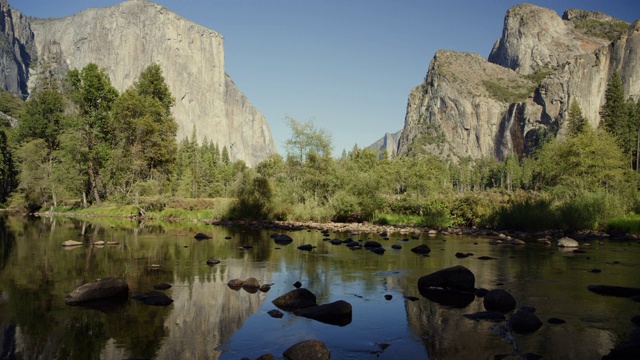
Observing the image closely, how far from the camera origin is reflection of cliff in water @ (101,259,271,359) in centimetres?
683

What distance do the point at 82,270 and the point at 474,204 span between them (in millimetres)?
28840

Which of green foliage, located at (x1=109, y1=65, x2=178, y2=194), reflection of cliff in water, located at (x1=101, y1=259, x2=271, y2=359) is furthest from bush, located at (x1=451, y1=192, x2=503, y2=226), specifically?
green foliage, located at (x1=109, y1=65, x2=178, y2=194)

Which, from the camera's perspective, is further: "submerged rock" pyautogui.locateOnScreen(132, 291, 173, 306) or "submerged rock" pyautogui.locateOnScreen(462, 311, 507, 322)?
"submerged rock" pyautogui.locateOnScreen(132, 291, 173, 306)

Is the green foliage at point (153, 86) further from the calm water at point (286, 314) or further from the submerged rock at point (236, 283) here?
the submerged rock at point (236, 283)

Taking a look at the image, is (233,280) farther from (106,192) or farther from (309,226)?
(106,192)

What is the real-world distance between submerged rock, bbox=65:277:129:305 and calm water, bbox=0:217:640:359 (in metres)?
0.34

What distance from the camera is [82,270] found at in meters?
13.5

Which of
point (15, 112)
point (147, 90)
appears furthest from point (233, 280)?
point (15, 112)

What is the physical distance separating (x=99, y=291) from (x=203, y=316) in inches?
116

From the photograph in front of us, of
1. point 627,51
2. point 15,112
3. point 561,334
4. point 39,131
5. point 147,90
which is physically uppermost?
point 627,51

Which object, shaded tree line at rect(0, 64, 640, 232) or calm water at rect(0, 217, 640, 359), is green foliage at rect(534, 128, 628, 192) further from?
calm water at rect(0, 217, 640, 359)

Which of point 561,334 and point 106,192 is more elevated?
point 106,192

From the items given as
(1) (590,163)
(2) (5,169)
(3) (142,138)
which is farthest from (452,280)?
(2) (5,169)

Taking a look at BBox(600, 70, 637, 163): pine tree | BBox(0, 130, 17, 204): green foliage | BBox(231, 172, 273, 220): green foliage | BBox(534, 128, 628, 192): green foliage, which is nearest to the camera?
BBox(231, 172, 273, 220): green foliage
